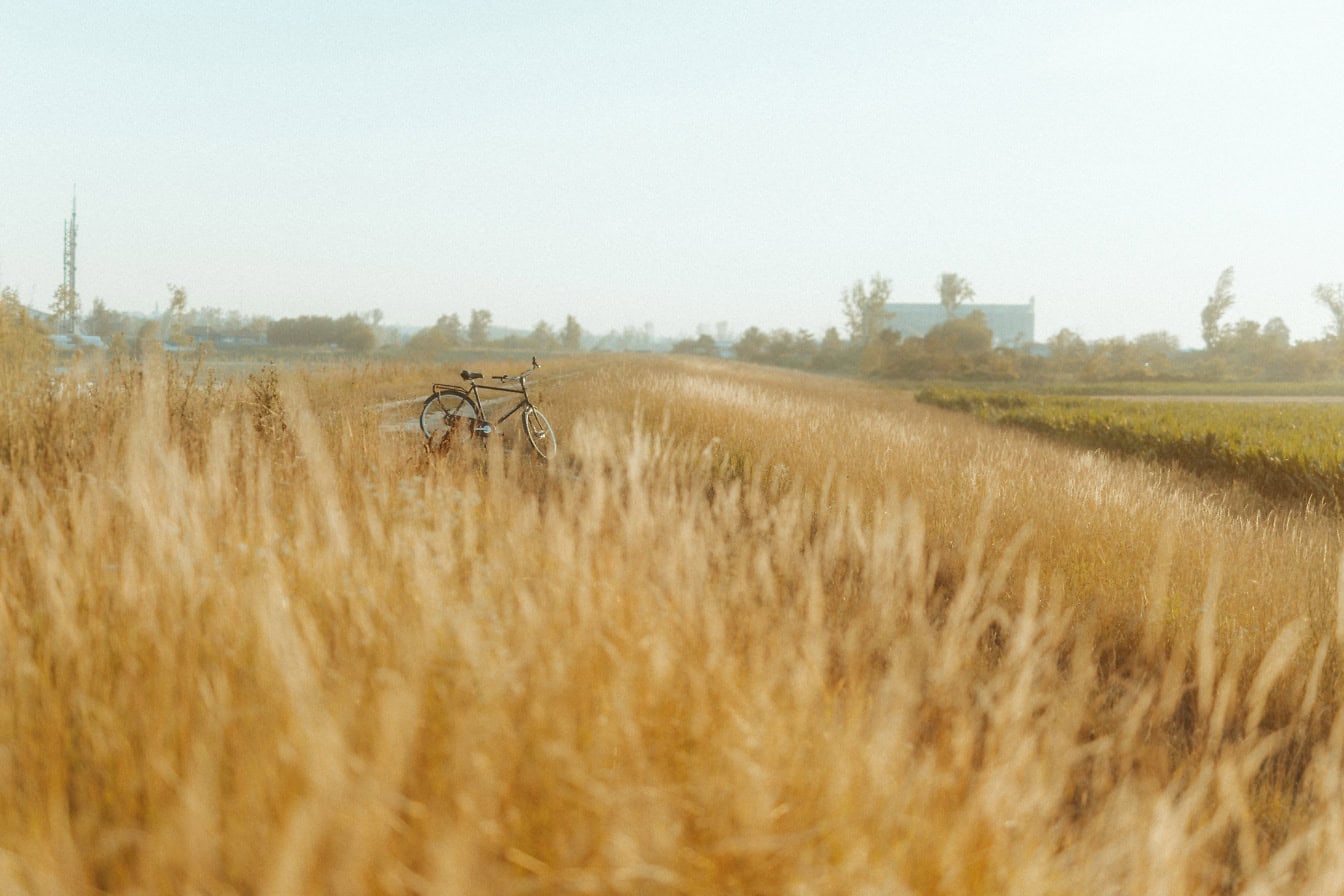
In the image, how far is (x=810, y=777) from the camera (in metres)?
2.03

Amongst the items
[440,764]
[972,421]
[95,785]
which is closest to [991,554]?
[440,764]

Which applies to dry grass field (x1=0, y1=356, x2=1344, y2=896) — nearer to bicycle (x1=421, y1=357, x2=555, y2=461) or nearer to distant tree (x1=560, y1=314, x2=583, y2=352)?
bicycle (x1=421, y1=357, x2=555, y2=461)

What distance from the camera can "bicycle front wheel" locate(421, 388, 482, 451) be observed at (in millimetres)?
7980

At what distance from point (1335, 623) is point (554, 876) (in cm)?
437

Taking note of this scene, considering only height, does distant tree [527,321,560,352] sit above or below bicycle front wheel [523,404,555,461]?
above

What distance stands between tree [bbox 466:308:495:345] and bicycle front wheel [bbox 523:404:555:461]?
3691 inches

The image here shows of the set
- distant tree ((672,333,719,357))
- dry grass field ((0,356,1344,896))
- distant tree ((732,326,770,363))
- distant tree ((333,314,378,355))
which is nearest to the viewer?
dry grass field ((0,356,1344,896))

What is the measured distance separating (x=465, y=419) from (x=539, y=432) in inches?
34.0

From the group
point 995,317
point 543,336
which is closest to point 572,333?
point 543,336

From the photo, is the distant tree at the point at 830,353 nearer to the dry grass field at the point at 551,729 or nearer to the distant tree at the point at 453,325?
the distant tree at the point at 453,325

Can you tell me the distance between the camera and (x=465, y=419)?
27.1 ft

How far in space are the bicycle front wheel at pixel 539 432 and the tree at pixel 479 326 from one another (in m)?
93.7

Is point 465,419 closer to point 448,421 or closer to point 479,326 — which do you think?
point 448,421

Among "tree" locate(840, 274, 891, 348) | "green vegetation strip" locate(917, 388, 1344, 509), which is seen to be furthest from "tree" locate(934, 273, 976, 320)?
"green vegetation strip" locate(917, 388, 1344, 509)
